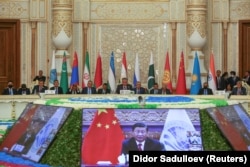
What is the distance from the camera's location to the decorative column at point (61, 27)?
28422mm

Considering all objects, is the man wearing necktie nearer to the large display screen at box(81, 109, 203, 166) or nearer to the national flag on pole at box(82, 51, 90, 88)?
the national flag on pole at box(82, 51, 90, 88)

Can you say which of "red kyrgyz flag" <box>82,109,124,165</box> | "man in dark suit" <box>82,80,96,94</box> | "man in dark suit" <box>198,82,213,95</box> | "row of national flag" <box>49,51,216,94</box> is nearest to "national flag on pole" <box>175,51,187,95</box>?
"row of national flag" <box>49,51,216,94</box>

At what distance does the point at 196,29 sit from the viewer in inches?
1119

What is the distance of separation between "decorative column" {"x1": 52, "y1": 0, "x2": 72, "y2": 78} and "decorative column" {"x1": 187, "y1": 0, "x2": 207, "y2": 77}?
11.1 ft

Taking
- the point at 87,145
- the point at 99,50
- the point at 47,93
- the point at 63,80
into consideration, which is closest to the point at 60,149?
the point at 87,145

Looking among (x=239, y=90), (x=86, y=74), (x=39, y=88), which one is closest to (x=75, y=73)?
(x=86, y=74)

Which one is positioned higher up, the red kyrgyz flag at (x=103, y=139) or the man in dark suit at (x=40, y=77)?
the man in dark suit at (x=40, y=77)

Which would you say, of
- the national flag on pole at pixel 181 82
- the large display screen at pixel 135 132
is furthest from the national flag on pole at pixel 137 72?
the large display screen at pixel 135 132

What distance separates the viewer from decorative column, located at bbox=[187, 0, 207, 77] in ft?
93.1

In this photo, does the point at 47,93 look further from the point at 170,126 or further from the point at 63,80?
the point at 170,126

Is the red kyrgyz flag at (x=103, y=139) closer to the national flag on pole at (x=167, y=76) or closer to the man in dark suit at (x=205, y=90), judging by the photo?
the man in dark suit at (x=205, y=90)

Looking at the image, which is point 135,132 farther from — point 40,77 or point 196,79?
point 40,77

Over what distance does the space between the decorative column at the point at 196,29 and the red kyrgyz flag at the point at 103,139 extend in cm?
1244

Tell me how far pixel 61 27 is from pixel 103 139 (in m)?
13.0
